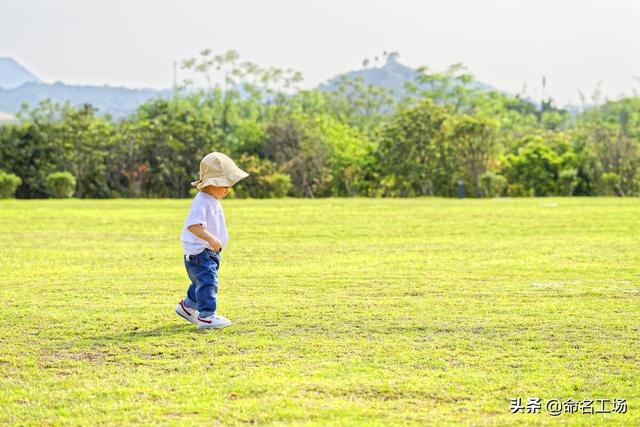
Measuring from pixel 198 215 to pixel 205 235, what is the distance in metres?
0.16

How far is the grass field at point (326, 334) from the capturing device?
13.7ft

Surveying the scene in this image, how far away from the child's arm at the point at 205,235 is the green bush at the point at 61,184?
22459mm

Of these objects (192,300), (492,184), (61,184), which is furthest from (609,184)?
(192,300)

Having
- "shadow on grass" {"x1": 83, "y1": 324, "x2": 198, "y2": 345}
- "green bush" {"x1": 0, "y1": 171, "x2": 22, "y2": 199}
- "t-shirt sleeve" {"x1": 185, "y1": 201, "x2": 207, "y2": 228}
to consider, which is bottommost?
"shadow on grass" {"x1": 83, "y1": 324, "x2": 198, "y2": 345}

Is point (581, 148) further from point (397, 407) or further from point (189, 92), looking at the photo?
point (397, 407)

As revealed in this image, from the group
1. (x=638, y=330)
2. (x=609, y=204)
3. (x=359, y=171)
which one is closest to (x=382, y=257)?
(x=638, y=330)

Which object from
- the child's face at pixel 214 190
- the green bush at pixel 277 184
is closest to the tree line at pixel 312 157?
the green bush at pixel 277 184

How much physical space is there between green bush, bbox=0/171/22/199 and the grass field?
15020mm

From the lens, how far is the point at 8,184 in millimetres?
27156

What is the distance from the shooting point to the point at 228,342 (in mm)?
5590

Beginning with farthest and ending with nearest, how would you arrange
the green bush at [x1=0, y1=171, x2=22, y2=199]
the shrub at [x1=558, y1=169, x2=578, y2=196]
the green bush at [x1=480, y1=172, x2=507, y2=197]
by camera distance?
the shrub at [x1=558, y1=169, x2=578, y2=196] → the green bush at [x1=480, y1=172, x2=507, y2=197] → the green bush at [x1=0, y1=171, x2=22, y2=199]

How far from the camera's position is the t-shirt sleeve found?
6.22 metres

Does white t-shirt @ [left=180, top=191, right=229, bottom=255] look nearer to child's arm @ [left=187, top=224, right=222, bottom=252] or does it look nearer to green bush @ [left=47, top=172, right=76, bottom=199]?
child's arm @ [left=187, top=224, right=222, bottom=252]

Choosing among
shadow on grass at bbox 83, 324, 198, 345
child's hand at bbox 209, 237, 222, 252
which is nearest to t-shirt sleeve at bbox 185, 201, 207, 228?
child's hand at bbox 209, 237, 222, 252
